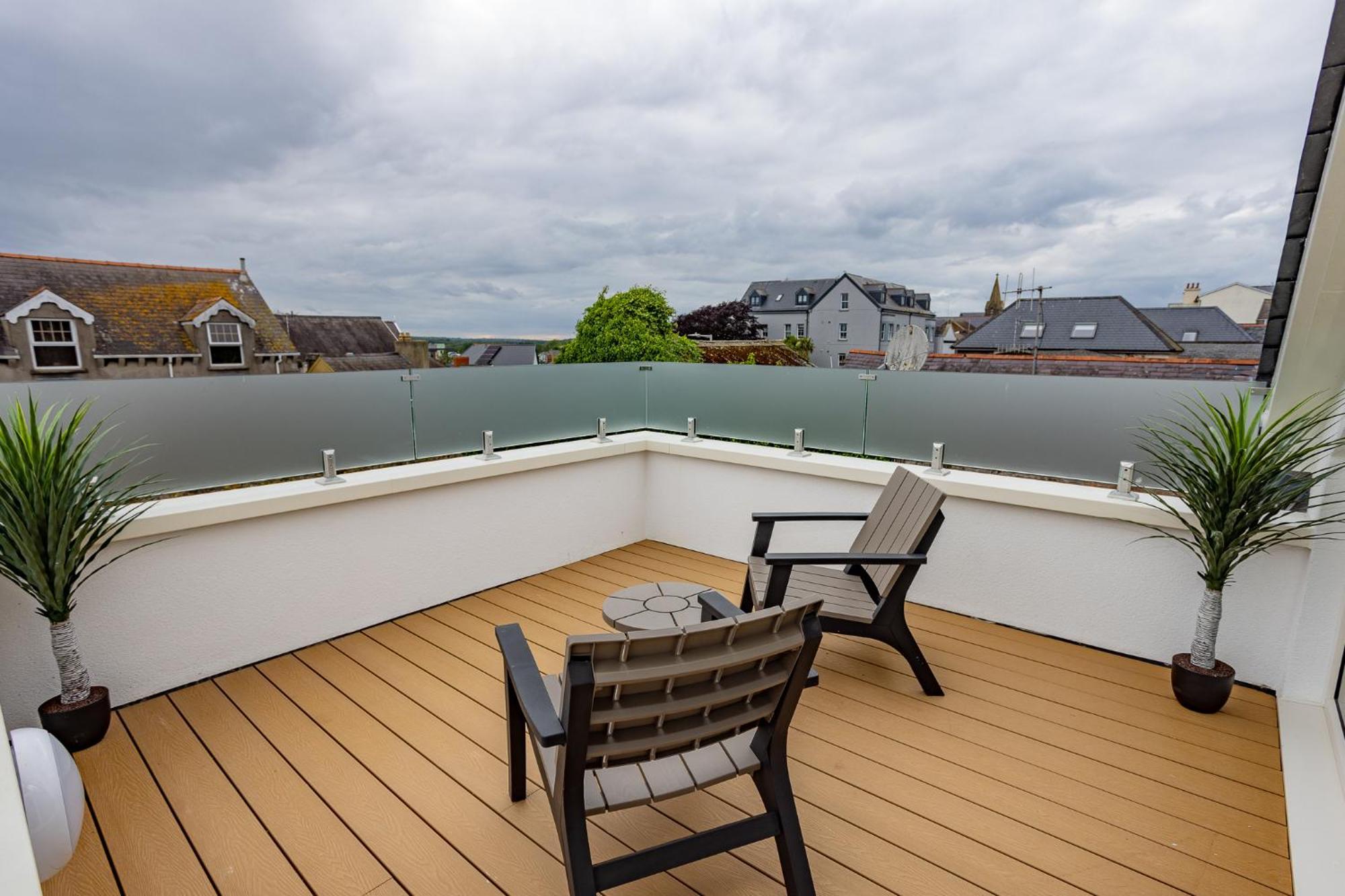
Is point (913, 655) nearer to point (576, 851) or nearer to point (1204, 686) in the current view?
point (1204, 686)

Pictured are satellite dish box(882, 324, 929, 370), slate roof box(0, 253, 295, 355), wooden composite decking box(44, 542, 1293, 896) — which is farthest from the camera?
satellite dish box(882, 324, 929, 370)

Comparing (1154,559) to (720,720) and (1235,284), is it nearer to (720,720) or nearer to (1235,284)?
(1235,284)

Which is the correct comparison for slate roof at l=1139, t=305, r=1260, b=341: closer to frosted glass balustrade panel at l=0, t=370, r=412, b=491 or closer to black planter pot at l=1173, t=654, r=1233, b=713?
black planter pot at l=1173, t=654, r=1233, b=713

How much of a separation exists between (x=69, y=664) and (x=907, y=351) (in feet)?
13.5

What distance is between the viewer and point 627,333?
568cm

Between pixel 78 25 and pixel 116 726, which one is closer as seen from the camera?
pixel 116 726

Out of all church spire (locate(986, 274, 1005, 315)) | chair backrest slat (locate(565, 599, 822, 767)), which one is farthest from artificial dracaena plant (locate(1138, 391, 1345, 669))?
church spire (locate(986, 274, 1005, 315))

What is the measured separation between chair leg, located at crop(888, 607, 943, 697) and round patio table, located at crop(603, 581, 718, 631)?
32.0 inches

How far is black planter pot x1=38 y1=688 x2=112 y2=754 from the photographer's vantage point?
2129mm

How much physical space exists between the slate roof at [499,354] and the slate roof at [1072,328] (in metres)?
2.80

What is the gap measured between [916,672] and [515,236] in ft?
30.1

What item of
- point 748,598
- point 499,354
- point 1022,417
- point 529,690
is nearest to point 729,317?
point 499,354

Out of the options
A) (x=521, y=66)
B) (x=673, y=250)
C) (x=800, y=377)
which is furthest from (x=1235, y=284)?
(x=673, y=250)

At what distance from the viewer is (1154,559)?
9.26 ft
